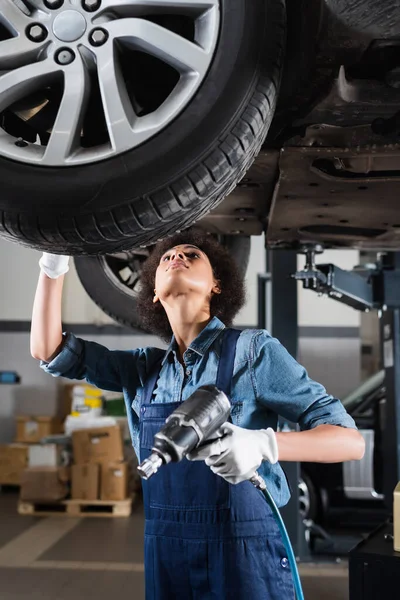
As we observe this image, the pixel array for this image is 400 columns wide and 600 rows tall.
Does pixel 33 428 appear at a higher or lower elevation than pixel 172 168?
lower

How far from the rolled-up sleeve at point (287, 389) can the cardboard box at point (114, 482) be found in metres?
4.89

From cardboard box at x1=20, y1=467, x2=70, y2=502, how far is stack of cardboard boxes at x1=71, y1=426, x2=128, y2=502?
8.0 inches

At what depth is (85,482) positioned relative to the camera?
6.31 m

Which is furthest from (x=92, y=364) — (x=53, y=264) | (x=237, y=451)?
(x=237, y=451)

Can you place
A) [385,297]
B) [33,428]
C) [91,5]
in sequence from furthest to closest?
1. [33,428]
2. [385,297]
3. [91,5]

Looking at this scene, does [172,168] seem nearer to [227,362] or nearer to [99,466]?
[227,362]

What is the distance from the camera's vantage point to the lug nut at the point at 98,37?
1.32 m

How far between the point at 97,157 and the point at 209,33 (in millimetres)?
352

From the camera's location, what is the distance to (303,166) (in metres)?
2.10

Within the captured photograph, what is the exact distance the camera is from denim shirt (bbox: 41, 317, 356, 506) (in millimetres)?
1606

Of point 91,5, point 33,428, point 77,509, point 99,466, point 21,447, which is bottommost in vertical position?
point 77,509

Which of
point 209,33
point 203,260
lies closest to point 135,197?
point 209,33

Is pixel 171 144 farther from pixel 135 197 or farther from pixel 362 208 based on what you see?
pixel 362 208

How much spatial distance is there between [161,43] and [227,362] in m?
0.81
